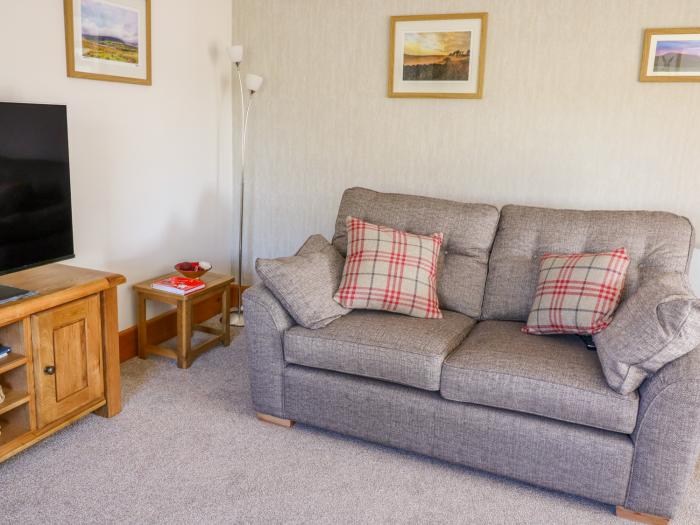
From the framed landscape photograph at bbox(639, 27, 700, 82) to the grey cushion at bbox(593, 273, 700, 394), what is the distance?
127cm


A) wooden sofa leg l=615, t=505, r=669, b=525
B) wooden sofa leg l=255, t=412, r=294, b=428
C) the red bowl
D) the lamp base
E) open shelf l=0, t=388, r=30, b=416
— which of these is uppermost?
the red bowl

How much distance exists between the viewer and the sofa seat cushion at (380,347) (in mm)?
2373

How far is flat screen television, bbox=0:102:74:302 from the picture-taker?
227 centimetres

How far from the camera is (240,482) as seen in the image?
2305mm

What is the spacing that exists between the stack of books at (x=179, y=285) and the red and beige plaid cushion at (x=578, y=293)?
1615 mm

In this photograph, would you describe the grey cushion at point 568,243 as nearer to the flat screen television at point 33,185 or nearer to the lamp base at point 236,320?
the lamp base at point 236,320

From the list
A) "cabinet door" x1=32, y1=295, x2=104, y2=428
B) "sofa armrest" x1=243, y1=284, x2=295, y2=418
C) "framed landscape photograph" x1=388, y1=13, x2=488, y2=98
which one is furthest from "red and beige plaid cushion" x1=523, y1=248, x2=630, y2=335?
"cabinet door" x1=32, y1=295, x2=104, y2=428

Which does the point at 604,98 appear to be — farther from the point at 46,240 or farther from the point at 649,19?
the point at 46,240

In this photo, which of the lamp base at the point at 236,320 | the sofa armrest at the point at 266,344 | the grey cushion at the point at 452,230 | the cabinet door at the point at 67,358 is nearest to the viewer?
the cabinet door at the point at 67,358

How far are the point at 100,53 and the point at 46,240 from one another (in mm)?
971

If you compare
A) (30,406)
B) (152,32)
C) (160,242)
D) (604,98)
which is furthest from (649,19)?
(30,406)

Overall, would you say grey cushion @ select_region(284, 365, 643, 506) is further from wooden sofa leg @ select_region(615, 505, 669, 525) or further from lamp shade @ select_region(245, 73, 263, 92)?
lamp shade @ select_region(245, 73, 263, 92)

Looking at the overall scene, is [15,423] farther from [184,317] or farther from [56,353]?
[184,317]

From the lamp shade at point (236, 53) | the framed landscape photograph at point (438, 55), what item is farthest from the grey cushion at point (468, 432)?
the lamp shade at point (236, 53)
